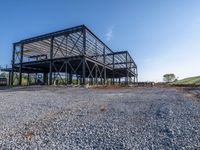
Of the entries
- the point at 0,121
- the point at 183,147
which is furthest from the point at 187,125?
the point at 0,121

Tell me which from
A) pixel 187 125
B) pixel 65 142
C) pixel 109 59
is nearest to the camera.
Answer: pixel 65 142

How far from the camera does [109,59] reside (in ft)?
87.9

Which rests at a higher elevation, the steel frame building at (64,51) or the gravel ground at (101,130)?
the steel frame building at (64,51)

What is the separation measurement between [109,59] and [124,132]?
79.8ft

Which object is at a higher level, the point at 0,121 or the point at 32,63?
the point at 32,63

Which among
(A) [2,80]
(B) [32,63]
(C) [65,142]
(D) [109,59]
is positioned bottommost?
(C) [65,142]

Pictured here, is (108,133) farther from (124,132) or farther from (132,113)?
(132,113)

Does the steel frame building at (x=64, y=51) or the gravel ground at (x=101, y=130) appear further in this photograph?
the steel frame building at (x=64, y=51)

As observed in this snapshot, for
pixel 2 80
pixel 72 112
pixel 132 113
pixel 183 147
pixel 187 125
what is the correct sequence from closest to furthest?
pixel 183 147 < pixel 187 125 < pixel 132 113 < pixel 72 112 < pixel 2 80

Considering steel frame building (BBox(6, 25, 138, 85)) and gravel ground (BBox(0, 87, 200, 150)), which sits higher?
steel frame building (BBox(6, 25, 138, 85))

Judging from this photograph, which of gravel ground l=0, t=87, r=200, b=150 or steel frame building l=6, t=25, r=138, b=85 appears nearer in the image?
gravel ground l=0, t=87, r=200, b=150

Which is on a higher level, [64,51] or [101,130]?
[64,51]

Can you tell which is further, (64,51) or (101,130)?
(64,51)

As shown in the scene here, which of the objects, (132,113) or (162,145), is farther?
(132,113)
